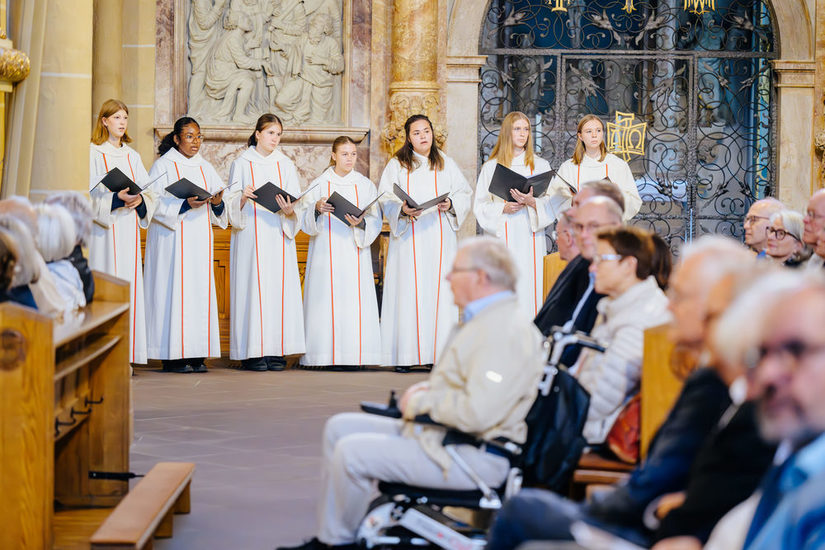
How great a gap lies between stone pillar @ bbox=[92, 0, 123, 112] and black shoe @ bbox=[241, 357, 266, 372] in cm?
298

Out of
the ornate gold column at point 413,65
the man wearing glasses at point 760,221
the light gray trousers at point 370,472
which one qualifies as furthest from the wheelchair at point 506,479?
the ornate gold column at point 413,65

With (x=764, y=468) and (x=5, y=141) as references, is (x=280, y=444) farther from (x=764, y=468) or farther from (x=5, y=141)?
(x=764, y=468)

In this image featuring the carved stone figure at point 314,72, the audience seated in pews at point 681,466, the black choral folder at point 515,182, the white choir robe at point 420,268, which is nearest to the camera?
the audience seated in pews at point 681,466

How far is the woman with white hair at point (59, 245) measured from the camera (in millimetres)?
5234

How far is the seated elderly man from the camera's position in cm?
409

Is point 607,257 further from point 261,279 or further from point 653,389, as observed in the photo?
point 261,279

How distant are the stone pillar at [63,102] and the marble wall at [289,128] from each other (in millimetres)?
4015

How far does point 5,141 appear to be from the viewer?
721cm

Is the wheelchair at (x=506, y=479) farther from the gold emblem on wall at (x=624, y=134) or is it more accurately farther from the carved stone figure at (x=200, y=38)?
the gold emblem on wall at (x=624, y=134)

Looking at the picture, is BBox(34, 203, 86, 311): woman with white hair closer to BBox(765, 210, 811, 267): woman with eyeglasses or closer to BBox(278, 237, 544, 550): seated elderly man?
BBox(278, 237, 544, 550): seated elderly man

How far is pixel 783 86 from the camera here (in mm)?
12531

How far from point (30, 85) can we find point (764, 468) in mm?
5642

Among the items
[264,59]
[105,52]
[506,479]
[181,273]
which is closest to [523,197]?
[181,273]

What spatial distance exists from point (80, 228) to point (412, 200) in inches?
174
